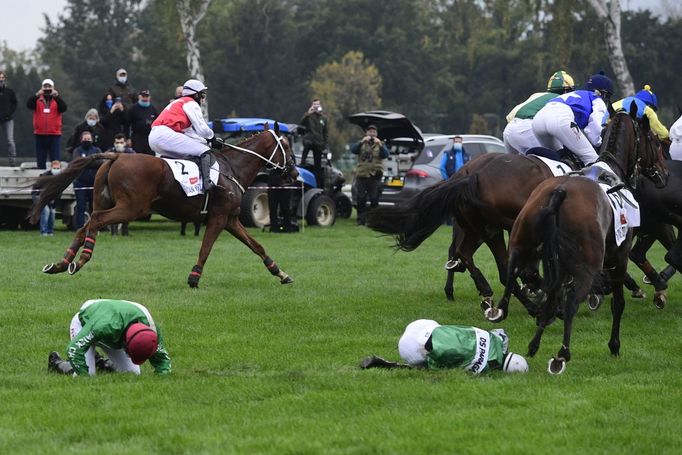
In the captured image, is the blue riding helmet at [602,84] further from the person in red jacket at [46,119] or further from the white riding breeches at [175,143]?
the person in red jacket at [46,119]

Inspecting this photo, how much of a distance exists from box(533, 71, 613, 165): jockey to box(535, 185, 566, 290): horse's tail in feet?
10.0

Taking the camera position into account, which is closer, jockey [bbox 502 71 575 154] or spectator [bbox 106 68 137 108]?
jockey [bbox 502 71 575 154]

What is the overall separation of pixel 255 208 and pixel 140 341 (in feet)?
51.5

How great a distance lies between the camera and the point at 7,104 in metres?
22.6

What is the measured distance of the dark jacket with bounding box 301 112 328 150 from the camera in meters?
24.0

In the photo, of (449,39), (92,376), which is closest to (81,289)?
(92,376)

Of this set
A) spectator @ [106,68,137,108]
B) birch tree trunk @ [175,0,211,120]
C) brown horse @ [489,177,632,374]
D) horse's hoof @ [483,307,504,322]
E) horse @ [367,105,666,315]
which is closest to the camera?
brown horse @ [489,177,632,374]

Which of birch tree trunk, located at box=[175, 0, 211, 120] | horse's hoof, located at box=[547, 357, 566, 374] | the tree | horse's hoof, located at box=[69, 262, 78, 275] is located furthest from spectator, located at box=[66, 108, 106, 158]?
the tree

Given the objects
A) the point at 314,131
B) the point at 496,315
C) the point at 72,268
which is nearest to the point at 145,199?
the point at 72,268

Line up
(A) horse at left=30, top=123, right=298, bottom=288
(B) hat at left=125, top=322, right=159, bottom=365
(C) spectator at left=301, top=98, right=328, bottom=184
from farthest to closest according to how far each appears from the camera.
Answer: (C) spectator at left=301, top=98, right=328, bottom=184 → (A) horse at left=30, top=123, right=298, bottom=288 → (B) hat at left=125, top=322, right=159, bottom=365

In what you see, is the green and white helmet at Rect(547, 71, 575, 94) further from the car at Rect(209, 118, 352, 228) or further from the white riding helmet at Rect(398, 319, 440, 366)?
the car at Rect(209, 118, 352, 228)

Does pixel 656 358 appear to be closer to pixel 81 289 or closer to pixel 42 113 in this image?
pixel 81 289

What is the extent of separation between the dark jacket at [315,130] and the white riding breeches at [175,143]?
10.3m

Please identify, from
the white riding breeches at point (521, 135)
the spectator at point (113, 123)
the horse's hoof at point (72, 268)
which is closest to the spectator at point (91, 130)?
the spectator at point (113, 123)
